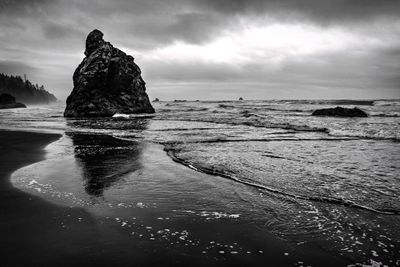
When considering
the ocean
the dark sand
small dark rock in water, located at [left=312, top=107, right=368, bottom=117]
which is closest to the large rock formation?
small dark rock in water, located at [left=312, top=107, right=368, bottom=117]

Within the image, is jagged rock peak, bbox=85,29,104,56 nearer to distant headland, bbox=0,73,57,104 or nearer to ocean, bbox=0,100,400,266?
ocean, bbox=0,100,400,266

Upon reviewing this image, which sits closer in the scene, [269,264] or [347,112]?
[269,264]

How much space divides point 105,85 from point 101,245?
33.3m

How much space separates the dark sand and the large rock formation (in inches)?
1143

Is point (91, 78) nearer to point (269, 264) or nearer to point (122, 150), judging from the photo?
point (122, 150)

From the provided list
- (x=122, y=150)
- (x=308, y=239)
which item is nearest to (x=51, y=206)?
(x=308, y=239)

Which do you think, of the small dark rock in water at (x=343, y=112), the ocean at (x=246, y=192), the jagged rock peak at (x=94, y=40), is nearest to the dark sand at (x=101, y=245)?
the ocean at (x=246, y=192)

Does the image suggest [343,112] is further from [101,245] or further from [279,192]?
[101,245]

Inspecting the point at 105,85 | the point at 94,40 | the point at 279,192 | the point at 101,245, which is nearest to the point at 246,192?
the point at 279,192

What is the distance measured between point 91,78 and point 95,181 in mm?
29757

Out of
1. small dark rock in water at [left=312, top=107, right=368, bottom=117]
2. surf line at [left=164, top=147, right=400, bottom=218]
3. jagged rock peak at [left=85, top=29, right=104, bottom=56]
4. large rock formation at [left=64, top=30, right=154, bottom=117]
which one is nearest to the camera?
surf line at [left=164, top=147, right=400, bottom=218]

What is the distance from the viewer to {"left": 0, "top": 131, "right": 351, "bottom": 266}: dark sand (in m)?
2.58

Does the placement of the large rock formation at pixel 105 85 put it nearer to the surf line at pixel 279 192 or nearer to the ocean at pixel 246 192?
the ocean at pixel 246 192

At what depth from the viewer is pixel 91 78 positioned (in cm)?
3197
